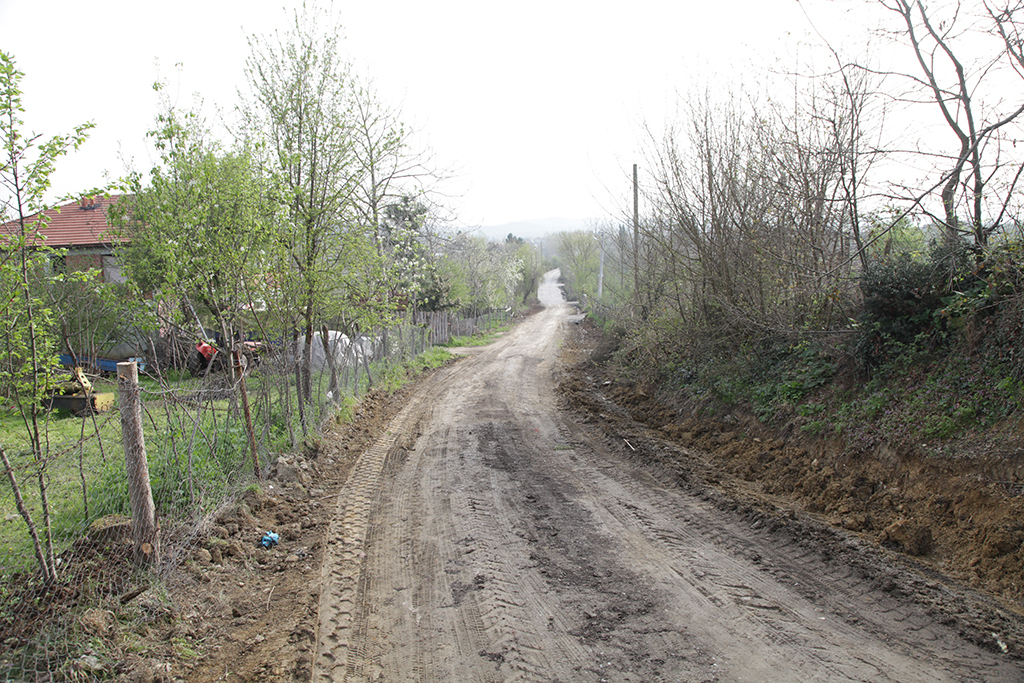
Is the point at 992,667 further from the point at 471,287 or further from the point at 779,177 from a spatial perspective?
the point at 471,287

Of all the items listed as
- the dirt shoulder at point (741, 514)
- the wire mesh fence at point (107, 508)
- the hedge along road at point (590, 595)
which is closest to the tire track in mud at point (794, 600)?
the hedge along road at point (590, 595)

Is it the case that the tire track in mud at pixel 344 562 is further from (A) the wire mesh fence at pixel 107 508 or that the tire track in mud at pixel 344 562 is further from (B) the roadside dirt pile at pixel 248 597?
(A) the wire mesh fence at pixel 107 508

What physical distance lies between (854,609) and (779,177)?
7.75m

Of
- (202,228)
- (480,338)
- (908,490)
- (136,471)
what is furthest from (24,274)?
(480,338)

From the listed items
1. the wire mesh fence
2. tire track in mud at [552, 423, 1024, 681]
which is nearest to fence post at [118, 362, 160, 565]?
the wire mesh fence

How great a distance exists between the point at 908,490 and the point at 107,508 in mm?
8102

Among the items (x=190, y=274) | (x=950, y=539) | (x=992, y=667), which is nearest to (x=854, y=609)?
(x=992, y=667)

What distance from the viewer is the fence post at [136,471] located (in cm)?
446

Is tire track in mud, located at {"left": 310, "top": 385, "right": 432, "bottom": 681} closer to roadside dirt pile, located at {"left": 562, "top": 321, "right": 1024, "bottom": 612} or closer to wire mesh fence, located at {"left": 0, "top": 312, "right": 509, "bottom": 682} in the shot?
wire mesh fence, located at {"left": 0, "top": 312, "right": 509, "bottom": 682}

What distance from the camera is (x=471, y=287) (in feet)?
114

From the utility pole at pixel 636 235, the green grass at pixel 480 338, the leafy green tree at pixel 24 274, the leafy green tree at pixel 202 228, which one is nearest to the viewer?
the leafy green tree at pixel 24 274

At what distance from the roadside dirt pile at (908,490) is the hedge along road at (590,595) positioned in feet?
2.58

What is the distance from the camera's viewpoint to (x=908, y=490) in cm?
592

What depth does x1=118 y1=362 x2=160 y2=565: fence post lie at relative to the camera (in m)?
4.46
